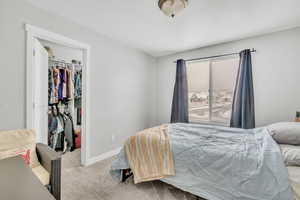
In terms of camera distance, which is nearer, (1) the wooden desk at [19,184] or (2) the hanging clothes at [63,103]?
(1) the wooden desk at [19,184]

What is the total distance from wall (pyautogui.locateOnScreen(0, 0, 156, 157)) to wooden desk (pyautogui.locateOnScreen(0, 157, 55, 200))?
1.03 meters

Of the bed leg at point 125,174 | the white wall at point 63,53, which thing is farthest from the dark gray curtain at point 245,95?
the white wall at point 63,53

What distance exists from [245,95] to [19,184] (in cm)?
315

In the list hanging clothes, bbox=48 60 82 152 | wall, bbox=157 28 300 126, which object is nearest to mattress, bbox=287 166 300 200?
wall, bbox=157 28 300 126

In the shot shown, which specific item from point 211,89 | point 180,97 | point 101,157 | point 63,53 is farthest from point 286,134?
point 63,53

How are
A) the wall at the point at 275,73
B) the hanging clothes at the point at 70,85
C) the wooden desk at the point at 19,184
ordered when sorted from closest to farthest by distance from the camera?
the wooden desk at the point at 19,184, the wall at the point at 275,73, the hanging clothes at the point at 70,85

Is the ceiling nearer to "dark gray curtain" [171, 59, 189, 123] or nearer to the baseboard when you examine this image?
"dark gray curtain" [171, 59, 189, 123]

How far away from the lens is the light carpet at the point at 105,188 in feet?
5.59

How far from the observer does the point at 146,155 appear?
1.81m

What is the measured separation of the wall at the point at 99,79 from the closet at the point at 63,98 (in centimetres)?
70

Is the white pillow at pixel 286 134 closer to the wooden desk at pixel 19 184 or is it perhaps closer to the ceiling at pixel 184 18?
the ceiling at pixel 184 18

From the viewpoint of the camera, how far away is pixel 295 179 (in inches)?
42.6

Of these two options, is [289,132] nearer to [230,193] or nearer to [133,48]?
[230,193]

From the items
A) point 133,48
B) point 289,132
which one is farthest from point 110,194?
point 133,48
